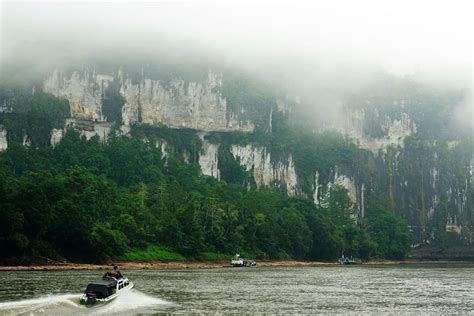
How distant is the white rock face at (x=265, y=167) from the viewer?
144375 mm

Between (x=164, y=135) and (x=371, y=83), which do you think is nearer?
(x=164, y=135)

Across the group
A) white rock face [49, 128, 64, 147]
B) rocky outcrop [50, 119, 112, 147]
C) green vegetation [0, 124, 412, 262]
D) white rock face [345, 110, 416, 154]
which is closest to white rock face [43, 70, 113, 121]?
rocky outcrop [50, 119, 112, 147]

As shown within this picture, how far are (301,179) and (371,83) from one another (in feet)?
113

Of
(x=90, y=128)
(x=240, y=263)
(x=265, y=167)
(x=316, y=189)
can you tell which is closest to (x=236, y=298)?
(x=240, y=263)

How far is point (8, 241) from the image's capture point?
196 feet

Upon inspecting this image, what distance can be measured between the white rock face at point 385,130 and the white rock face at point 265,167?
67.0ft

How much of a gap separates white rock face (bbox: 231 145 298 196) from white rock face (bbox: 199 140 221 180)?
156 inches

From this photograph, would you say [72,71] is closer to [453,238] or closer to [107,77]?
[107,77]

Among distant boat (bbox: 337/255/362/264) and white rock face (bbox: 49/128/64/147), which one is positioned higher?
white rock face (bbox: 49/128/64/147)

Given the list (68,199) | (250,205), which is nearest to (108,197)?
(68,199)

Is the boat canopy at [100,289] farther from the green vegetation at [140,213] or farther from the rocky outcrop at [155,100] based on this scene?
the rocky outcrop at [155,100]

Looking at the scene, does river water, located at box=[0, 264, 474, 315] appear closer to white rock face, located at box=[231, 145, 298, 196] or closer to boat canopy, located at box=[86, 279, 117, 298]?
boat canopy, located at box=[86, 279, 117, 298]

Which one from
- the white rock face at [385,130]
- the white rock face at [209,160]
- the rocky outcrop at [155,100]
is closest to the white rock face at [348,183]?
the white rock face at [385,130]

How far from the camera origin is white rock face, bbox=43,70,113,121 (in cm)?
12762
